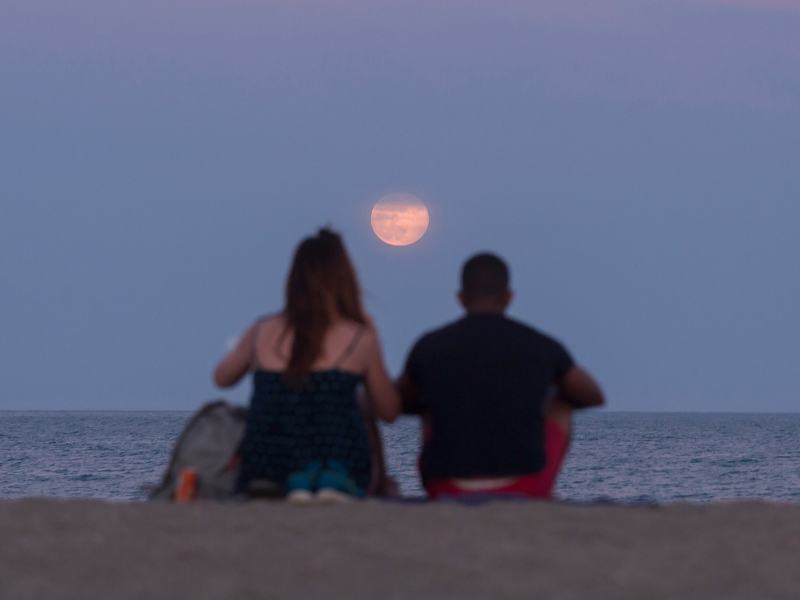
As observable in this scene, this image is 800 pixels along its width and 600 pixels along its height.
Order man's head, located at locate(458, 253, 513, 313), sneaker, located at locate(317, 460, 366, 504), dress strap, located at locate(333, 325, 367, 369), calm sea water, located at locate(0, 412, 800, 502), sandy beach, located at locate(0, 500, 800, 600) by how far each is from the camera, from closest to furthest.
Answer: sandy beach, located at locate(0, 500, 800, 600)
sneaker, located at locate(317, 460, 366, 504)
dress strap, located at locate(333, 325, 367, 369)
man's head, located at locate(458, 253, 513, 313)
calm sea water, located at locate(0, 412, 800, 502)

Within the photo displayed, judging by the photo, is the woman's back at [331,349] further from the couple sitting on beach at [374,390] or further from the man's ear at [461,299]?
the man's ear at [461,299]

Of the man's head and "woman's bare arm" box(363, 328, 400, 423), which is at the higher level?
the man's head

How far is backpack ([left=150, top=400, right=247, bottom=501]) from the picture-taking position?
6.69 metres

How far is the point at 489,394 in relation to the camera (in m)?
6.46

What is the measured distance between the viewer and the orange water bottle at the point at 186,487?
6.61 meters

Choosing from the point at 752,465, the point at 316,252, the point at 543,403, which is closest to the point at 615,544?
the point at 543,403

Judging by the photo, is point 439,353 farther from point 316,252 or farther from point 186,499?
point 186,499

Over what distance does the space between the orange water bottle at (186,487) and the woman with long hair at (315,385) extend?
0.22m

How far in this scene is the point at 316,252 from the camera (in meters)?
6.55

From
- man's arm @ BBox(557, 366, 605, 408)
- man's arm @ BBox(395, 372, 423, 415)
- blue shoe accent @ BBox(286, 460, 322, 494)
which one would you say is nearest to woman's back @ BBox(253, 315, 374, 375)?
man's arm @ BBox(395, 372, 423, 415)

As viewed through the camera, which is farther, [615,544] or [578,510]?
[578,510]

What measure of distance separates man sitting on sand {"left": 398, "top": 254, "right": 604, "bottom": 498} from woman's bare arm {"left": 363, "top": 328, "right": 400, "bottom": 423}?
15cm

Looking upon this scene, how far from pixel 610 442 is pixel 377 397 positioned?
3262 inches

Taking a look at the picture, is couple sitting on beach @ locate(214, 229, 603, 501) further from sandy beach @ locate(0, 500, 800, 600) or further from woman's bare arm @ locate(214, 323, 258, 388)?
sandy beach @ locate(0, 500, 800, 600)
